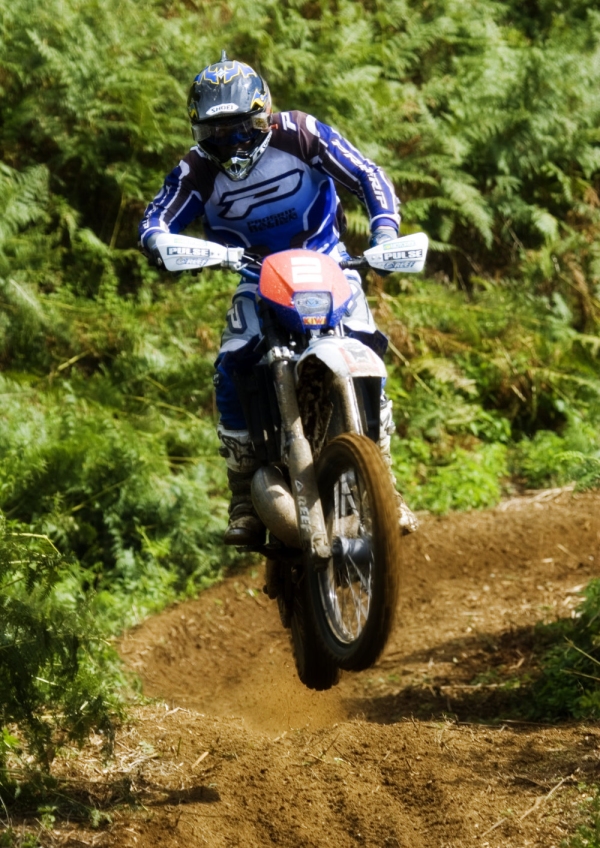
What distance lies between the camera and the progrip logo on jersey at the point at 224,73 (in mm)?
5141


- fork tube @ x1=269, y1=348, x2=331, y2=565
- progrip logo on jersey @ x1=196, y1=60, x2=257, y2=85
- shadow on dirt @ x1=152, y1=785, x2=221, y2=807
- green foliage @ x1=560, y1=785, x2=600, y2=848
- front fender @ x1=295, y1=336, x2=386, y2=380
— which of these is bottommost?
shadow on dirt @ x1=152, y1=785, x2=221, y2=807

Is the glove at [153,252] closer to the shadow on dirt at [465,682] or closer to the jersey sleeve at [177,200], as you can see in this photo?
the jersey sleeve at [177,200]

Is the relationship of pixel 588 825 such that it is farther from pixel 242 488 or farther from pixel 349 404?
pixel 242 488

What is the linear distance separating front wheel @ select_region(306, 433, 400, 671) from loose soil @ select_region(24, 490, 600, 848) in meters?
0.63

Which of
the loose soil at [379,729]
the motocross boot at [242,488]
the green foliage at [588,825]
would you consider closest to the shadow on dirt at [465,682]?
the loose soil at [379,729]

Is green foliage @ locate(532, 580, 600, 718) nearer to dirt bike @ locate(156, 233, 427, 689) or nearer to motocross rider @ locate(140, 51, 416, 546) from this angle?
dirt bike @ locate(156, 233, 427, 689)

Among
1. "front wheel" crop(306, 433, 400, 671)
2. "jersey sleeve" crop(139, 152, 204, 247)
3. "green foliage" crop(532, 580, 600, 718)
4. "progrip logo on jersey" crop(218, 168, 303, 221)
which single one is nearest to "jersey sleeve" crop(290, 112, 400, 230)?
"progrip logo on jersey" crop(218, 168, 303, 221)

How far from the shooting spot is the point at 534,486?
33.4 ft

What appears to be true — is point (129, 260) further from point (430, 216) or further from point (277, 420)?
point (277, 420)

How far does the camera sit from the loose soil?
421cm

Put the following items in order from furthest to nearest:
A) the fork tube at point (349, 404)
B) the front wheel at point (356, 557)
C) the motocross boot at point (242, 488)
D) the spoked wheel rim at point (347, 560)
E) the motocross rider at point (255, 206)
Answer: the motocross boot at point (242, 488) → the motocross rider at point (255, 206) → the fork tube at point (349, 404) → the spoked wheel rim at point (347, 560) → the front wheel at point (356, 557)

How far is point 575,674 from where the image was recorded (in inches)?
222

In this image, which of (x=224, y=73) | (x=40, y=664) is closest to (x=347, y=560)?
(x=40, y=664)

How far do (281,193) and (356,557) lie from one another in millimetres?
2110
